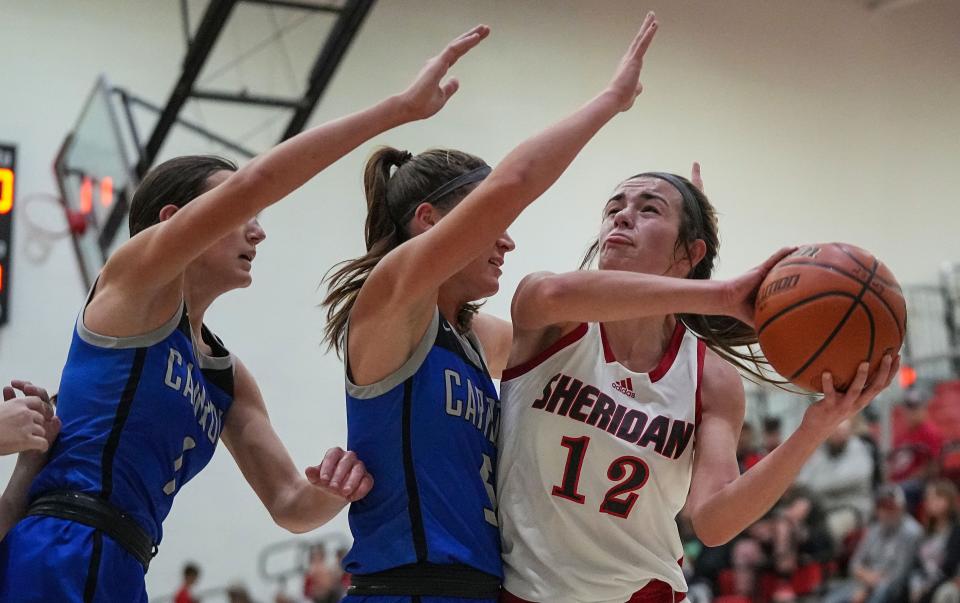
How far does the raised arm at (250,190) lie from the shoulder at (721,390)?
3.51 ft

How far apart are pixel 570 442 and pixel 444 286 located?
515mm

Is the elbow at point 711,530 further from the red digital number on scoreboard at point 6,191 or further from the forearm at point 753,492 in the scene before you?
the red digital number on scoreboard at point 6,191

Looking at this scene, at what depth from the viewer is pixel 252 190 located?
8.32ft

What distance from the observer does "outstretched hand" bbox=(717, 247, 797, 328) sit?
7.91 ft

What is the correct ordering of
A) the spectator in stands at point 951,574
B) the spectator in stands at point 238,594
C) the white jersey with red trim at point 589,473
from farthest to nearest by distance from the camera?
the spectator in stands at point 238,594 < the spectator in stands at point 951,574 < the white jersey with red trim at point 589,473

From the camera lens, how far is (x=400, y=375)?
274 centimetres

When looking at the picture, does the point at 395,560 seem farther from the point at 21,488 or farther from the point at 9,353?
the point at 9,353

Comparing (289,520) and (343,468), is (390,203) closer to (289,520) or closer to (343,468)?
(343,468)

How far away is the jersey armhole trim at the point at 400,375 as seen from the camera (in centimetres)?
274

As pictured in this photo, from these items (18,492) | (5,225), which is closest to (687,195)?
(18,492)

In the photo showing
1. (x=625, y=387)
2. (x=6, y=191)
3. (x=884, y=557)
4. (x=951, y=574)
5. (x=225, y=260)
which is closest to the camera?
(x=625, y=387)

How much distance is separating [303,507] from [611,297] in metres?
1.18

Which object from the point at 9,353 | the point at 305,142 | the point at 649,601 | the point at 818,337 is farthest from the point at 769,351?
the point at 9,353

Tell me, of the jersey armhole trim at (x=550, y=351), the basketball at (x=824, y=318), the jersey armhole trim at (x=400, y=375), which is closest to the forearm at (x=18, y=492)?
the jersey armhole trim at (x=400, y=375)
